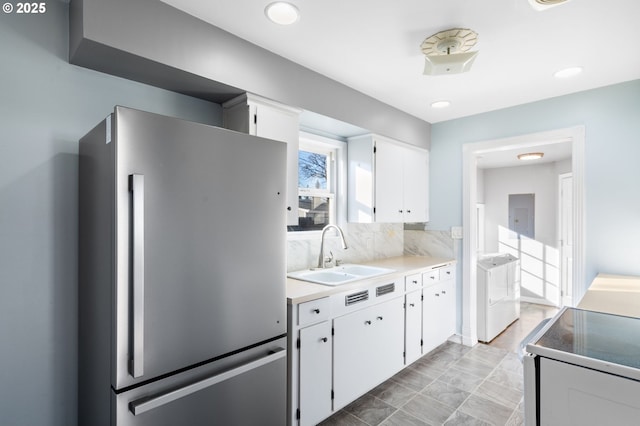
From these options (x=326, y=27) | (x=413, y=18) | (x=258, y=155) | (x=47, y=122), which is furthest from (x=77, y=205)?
(x=413, y=18)

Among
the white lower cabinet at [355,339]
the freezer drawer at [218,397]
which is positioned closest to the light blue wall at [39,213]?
the freezer drawer at [218,397]

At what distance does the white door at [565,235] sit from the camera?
4785 millimetres

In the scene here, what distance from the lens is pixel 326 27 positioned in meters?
1.80

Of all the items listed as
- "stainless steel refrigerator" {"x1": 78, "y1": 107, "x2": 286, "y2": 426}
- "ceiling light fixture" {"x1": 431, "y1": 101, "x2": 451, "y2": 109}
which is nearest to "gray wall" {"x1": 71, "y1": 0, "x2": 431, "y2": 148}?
"stainless steel refrigerator" {"x1": 78, "y1": 107, "x2": 286, "y2": 426}

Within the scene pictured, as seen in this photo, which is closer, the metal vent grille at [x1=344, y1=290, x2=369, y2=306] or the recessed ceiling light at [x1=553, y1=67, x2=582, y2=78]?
the metal vent grille at [x1=344, y1=290, x2=369, y2=306]

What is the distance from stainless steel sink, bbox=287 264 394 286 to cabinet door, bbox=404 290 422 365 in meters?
0.36

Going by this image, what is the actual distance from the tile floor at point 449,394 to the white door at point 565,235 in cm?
226

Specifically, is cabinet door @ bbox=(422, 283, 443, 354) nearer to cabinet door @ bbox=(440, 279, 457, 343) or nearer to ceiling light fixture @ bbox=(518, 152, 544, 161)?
cabinet door @ bbox=(440, 279, 457, 343)

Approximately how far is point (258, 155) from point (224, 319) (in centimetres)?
76

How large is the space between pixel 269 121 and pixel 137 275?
1261mm

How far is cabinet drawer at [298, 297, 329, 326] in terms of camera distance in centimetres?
187

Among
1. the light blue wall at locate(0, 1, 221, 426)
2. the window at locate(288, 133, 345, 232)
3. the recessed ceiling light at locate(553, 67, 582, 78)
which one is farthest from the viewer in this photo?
the window at locate(288, 133, 345, 232)

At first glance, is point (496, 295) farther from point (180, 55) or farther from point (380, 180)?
point (180, 55)

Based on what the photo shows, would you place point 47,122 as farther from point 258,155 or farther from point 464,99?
point 464,99
